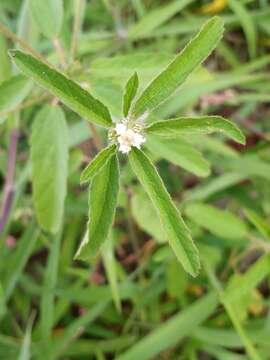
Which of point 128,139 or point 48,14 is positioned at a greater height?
point 48,14

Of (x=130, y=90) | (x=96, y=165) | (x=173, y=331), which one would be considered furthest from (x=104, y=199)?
(x=173, y=331)

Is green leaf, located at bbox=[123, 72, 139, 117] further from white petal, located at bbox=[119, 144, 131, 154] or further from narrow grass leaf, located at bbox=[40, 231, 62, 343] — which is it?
narrow grass leaf, located at bbox=[40, 231, 62, 343]

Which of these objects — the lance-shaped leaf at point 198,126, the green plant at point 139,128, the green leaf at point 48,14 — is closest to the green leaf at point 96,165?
the green plant at point 139,128

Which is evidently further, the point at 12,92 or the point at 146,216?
the point at 146,216

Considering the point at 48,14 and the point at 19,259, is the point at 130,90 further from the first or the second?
the point at 19,259

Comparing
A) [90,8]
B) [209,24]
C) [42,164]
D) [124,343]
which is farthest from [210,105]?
[209,24]

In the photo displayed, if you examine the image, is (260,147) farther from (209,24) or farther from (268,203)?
(209,24)

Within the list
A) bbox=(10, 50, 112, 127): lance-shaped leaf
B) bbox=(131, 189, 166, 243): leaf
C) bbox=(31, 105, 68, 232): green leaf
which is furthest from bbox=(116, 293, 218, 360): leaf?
bbox=(10, 50, 112, 127): lance-shaped leaf
